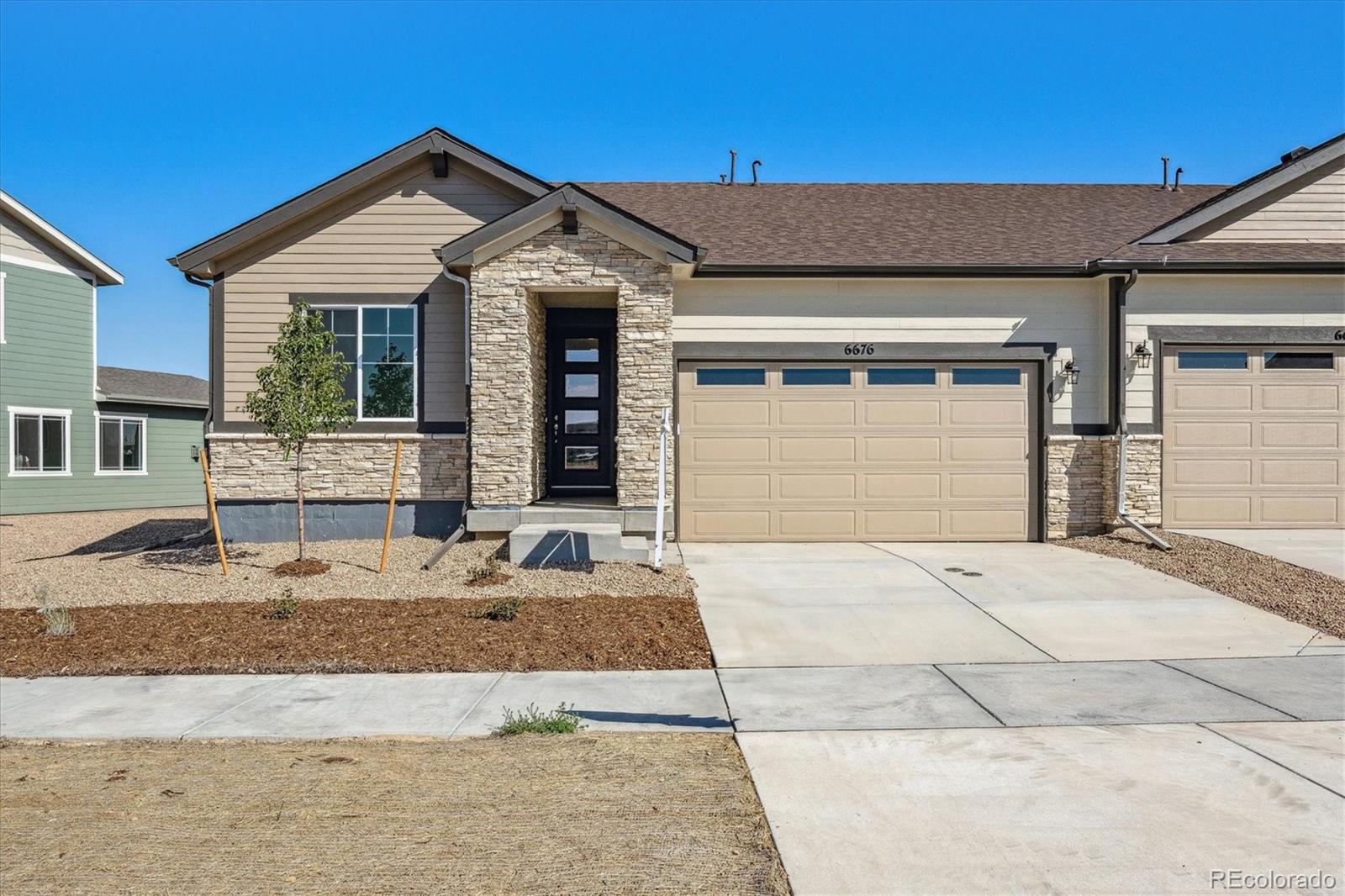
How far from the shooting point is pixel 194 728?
5.25 meters

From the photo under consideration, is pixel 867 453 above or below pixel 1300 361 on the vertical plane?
below

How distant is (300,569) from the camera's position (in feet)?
32.0

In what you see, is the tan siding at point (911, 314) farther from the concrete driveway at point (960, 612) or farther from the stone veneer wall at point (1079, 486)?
the concrete driveway at point (960, 612)

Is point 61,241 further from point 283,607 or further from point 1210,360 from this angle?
point 1210,360

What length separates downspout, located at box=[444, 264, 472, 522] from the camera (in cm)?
1123

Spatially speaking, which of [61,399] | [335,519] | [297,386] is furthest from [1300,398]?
[61,399]

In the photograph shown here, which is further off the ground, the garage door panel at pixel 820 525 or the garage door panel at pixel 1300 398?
the garage door panel at pixel 1300 398

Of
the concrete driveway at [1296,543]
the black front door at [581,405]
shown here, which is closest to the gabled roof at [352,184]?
the black front door at [581,405]

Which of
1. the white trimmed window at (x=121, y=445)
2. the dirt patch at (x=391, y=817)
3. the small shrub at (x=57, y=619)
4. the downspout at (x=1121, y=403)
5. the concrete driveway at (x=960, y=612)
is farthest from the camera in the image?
the white trimmed window at (x=121, y=445)

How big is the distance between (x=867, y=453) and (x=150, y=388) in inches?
779

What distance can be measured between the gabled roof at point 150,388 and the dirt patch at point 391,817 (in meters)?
18.6

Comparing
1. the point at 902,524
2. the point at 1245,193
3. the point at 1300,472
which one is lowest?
the point at 902,524

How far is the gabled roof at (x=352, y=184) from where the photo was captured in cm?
1178

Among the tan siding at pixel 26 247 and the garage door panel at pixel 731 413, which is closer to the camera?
the garage door panel at pixel 731 413
